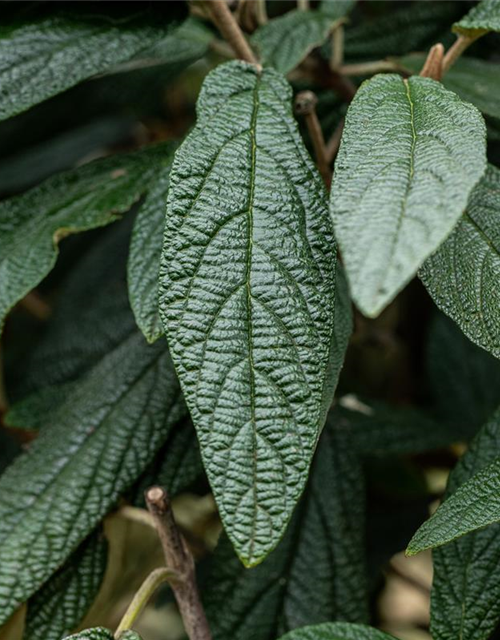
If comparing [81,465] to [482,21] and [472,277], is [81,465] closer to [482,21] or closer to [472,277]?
[472,277]

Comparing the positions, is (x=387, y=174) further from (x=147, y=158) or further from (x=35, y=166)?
(x=35, y=166)

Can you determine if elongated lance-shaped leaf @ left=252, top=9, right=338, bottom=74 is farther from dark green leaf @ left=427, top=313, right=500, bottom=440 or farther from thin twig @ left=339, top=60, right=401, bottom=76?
dark green leaf @ left=427, top=313, right=500, bottom=440

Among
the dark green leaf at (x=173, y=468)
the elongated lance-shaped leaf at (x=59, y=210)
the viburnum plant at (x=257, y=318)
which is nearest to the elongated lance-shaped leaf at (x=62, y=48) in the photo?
the viburnum plant at (x=257, y=318)

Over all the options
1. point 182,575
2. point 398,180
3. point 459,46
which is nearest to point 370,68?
point 459,46

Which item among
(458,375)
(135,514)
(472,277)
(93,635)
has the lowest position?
(458,375)

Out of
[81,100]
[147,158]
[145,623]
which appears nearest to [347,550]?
[147,158]

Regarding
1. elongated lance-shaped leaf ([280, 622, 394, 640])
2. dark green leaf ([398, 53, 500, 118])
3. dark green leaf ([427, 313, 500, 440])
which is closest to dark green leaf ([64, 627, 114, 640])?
elongated lance-shaped leaf ([280, 622, 394, 640])

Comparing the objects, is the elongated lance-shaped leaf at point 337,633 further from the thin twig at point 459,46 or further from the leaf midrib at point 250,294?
the thin twig at point 459,46
